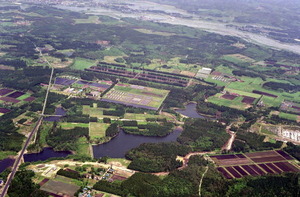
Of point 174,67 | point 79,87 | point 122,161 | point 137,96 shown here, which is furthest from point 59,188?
point 174,67

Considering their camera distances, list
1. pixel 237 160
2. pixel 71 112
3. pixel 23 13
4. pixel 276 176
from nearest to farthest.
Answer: pixel 276 176 < pixel 237 160 < pixel 71 112 < pixel 23 13

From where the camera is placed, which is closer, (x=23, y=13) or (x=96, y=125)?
(x=96, y=125)

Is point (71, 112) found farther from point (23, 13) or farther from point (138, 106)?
point (23, 13)

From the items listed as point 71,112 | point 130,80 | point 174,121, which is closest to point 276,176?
point 174,121

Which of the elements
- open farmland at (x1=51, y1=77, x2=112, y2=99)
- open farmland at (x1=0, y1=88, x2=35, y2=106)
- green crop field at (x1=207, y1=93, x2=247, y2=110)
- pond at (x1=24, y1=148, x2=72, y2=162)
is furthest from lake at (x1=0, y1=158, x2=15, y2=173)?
green crop field at (x1=207, y1=93, x2=247, y2=110)

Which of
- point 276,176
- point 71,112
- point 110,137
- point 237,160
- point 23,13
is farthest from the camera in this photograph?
point 23,13

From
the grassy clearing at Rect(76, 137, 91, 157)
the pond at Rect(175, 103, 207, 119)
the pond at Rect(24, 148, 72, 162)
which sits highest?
the pond at Rect(175, 103, 207, 119)

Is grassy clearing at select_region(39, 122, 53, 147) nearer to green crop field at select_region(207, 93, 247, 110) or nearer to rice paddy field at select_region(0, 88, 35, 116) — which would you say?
rice paddy field at select_region(0, 88, 35, 116)

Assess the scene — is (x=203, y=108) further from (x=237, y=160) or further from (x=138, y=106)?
(x=237, y=160)
